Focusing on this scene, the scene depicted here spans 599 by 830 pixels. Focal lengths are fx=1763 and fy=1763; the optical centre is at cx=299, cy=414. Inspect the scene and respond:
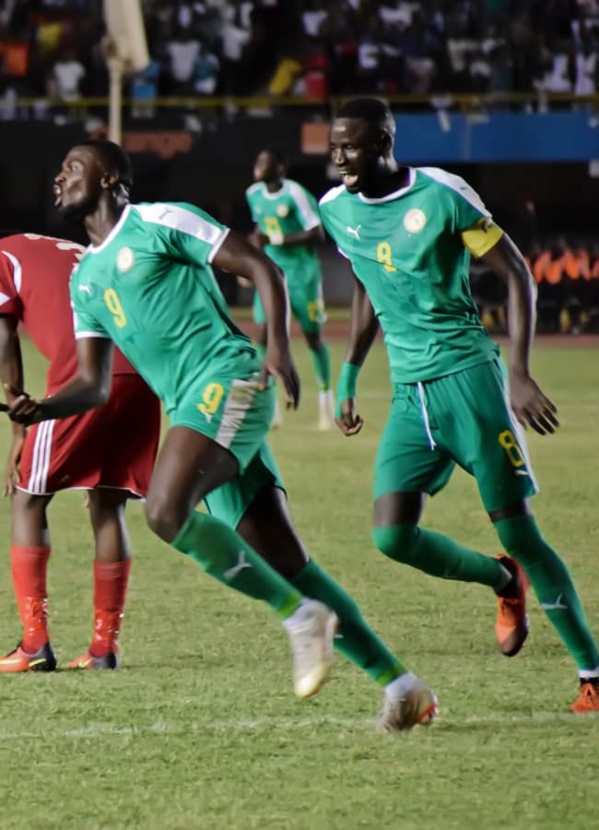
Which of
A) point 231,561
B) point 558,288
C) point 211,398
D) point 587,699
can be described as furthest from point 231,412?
point 558,288

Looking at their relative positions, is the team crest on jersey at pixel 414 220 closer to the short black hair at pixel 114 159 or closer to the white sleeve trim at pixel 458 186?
the white sleeve trim at pixel 458 186

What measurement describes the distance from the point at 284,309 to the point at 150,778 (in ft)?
4.57

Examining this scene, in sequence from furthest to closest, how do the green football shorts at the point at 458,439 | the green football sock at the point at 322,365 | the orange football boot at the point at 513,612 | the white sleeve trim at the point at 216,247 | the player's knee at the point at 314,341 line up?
the green football sock at the point at 322,365
the player's knee at the point at 314,341
the orange football boot at the point at 513,612
the green football shorts at the point at 458,439
the white sleeve trim at the point at 216,247

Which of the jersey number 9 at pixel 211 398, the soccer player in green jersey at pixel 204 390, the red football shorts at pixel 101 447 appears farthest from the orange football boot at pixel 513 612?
the jersey number 9 at pixel 211 398

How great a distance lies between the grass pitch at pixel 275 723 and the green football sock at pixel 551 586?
0.77ft

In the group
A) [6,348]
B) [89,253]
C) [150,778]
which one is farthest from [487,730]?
[6,348]

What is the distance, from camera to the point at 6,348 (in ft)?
21.6

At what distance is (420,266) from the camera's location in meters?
5.76

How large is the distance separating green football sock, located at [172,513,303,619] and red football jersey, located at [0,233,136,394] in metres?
1.57

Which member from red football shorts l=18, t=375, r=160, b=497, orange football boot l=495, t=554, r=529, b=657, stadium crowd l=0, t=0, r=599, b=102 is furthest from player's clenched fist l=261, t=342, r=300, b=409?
stadium crowd l=0, t=0, r=599, b=102

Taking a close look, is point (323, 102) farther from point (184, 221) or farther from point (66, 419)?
point (184, 221)

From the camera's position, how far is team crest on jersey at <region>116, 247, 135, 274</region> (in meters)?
5.39

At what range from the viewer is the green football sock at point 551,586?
5.63 m

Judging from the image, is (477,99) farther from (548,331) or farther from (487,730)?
(487,730)
